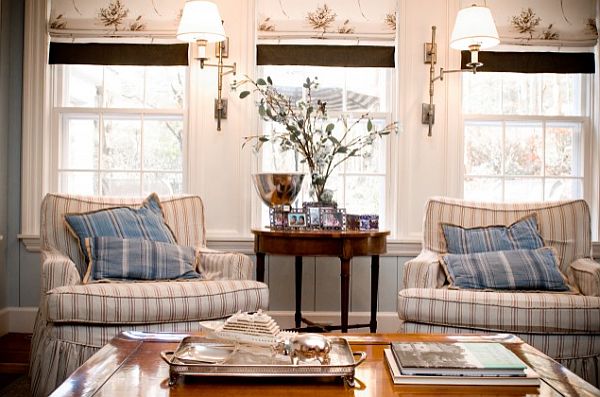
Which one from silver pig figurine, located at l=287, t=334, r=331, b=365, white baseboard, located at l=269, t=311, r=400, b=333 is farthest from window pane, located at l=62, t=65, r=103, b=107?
silver pig figurine, located at l=287, t=334, r=331, b=365

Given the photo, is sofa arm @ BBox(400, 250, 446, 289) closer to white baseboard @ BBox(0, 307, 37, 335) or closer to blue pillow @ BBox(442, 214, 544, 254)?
blue pillow @ BBox(442, 214, 544, 254)

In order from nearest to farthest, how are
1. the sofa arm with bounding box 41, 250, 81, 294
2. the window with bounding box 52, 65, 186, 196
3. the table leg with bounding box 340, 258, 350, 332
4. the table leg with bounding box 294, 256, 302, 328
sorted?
the sofa arm with bounding box 41, 250, 81, 294 < the table leg with bounding box 340, 258, 350, 332 < the table leg with bounding box 294, 256, 302, 328 < the window with bounding box 52, 65, 186, 196

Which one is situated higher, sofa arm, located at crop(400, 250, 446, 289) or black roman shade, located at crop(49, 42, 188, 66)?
black roman shade, located at crop(49, 42, 188, 66)

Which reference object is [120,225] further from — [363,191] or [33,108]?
[363,191]

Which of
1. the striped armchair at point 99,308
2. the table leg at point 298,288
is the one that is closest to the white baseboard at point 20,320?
the striped armchair at point 99,308

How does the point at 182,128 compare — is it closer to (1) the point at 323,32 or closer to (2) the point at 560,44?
(1) the point at 323,32

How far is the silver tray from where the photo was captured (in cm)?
137

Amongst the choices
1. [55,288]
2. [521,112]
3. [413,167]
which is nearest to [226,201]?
[413,167]

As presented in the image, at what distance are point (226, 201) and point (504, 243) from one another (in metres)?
1.61

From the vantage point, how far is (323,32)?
3605 mm

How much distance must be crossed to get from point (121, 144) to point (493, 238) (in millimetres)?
2228

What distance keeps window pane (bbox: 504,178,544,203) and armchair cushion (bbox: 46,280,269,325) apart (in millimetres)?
1892

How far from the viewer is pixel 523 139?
374 cm

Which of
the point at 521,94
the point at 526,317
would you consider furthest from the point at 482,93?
the point at 526,317
